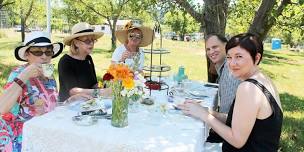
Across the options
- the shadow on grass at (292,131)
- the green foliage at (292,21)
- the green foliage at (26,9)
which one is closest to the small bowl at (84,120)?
the shadow on grass at (292,131)

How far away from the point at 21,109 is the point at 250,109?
191 cm

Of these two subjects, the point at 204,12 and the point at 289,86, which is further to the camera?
the point at 289,86

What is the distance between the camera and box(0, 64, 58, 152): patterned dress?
2793mm

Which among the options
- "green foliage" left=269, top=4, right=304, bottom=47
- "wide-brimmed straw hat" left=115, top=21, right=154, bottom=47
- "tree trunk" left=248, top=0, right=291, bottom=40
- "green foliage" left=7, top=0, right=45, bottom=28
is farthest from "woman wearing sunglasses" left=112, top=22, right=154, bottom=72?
"green foliage" left=7, top=0, right=45, bottom=28

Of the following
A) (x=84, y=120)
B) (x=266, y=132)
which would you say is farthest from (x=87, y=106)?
(x=266, y=132)

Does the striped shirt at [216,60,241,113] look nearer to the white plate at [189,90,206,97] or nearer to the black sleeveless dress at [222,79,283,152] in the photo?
the white plate at [189,90,206,97]

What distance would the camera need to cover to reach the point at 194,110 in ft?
8.71

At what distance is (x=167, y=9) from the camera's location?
6070 mm

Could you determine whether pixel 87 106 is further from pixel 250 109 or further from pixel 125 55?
pixel 125 55

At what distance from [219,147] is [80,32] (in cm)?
204

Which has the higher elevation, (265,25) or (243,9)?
(243,9)

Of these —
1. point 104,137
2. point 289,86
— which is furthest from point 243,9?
point 104,137

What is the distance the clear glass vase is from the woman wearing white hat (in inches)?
50.0

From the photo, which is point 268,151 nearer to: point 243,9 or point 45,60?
point 45,60
